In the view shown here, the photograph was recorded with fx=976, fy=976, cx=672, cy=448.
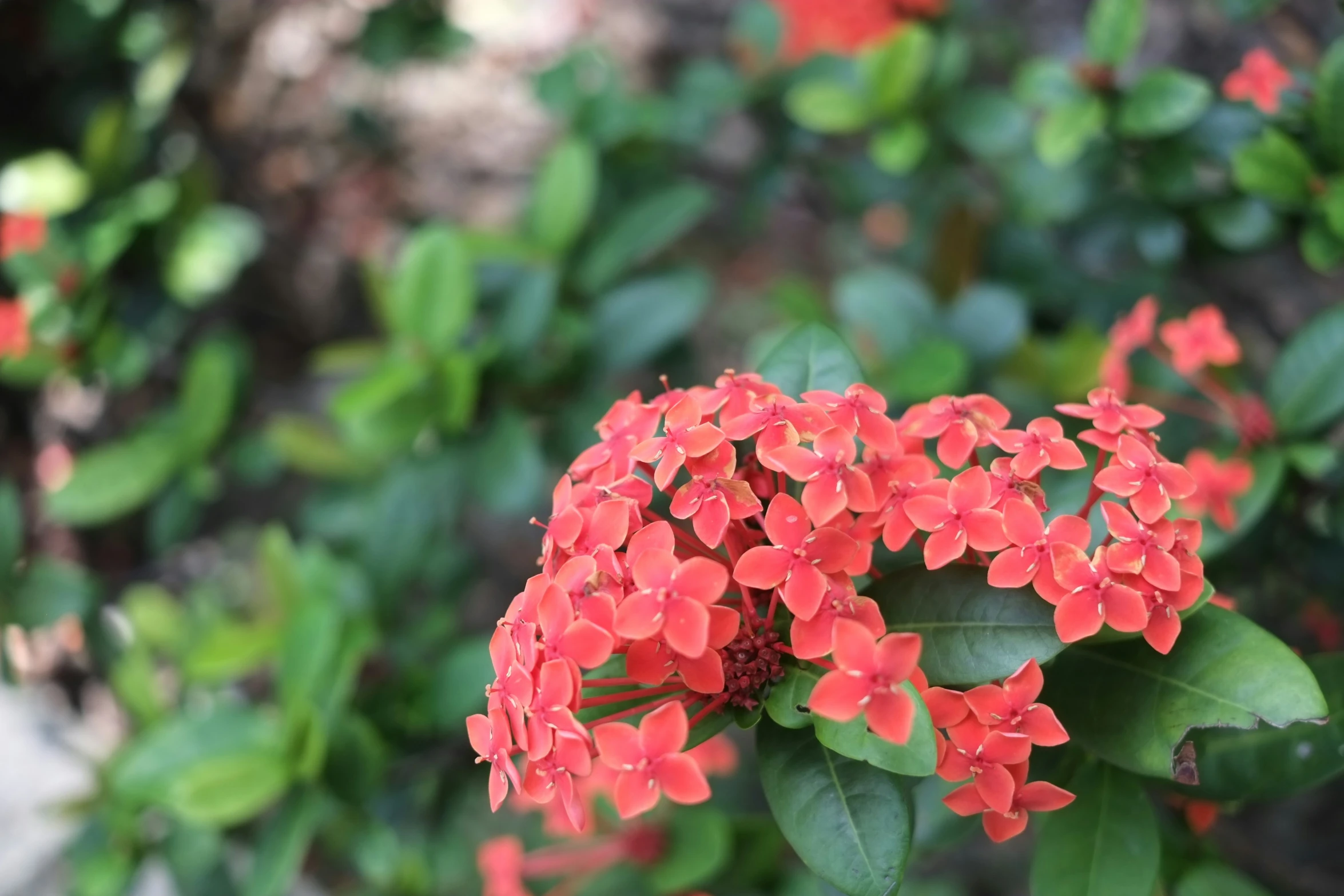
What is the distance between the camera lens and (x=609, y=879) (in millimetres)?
1678

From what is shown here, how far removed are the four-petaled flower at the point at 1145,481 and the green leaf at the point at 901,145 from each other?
3.67ft

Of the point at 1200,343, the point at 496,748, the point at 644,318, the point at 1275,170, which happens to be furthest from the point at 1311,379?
the point at 496,748

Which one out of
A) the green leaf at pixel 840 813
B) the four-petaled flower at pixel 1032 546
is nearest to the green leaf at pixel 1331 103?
the four-petaled flower at pixel 1032 546

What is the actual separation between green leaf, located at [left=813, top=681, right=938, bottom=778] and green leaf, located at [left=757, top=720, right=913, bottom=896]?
7cm

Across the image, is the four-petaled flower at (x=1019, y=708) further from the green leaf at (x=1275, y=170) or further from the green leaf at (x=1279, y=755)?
the green leaf at (x=1275, y=170)

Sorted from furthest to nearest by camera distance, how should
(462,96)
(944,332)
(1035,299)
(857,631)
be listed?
(462,96) → (1035,299) → (944,332) → (857,631)

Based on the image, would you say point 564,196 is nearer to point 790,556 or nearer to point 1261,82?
point 1261,82

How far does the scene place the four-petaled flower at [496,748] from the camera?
2.84 ft

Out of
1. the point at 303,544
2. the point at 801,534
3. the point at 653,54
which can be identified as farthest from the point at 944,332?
the point at 653,54

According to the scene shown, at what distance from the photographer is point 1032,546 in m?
0.84

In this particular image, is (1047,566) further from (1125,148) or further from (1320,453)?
(1125,148)

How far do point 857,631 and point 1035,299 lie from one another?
1.51 meters

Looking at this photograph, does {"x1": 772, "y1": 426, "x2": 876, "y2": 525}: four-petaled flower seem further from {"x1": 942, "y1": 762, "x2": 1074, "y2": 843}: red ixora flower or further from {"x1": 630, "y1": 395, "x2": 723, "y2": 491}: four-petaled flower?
{"x1": 942, "y1": 762, "x2": 1074, "y2": 843}: red ixora flower

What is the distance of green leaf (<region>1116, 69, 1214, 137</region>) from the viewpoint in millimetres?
1489
